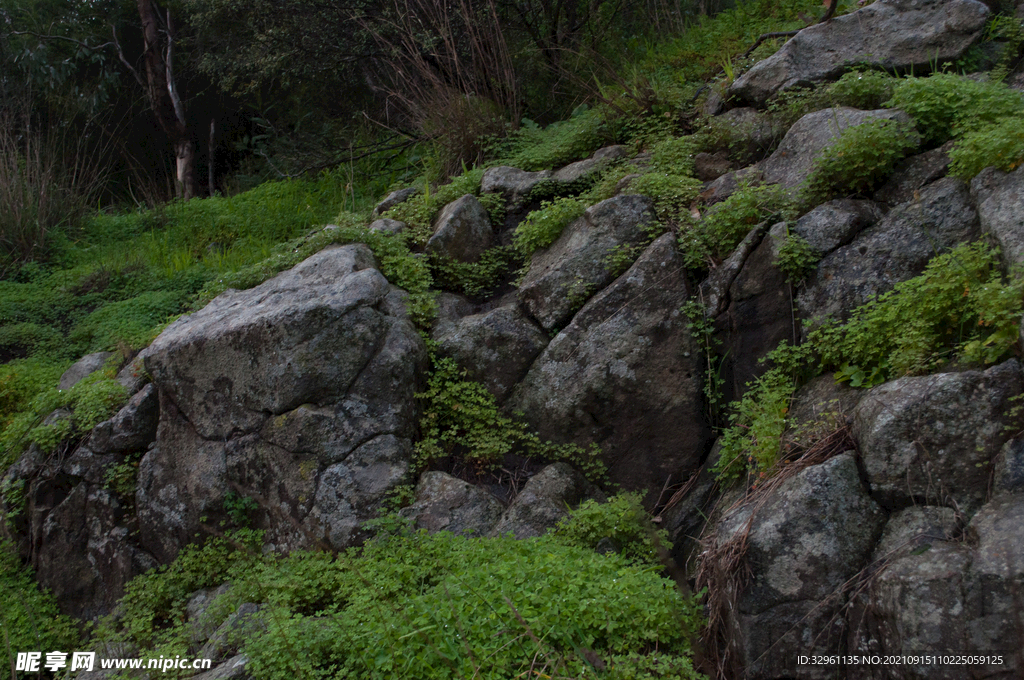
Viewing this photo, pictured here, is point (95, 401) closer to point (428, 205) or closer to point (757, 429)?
point (428, 205)

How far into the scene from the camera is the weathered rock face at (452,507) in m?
4.43

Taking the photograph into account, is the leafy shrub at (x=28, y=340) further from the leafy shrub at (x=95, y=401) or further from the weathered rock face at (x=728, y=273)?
the weathered rock face at (x=728, y=273)

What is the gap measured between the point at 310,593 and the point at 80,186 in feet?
32.9

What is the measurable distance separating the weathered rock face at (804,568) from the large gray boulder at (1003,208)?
1.48 meters

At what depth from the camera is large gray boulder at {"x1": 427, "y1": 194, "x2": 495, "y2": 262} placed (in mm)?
6137

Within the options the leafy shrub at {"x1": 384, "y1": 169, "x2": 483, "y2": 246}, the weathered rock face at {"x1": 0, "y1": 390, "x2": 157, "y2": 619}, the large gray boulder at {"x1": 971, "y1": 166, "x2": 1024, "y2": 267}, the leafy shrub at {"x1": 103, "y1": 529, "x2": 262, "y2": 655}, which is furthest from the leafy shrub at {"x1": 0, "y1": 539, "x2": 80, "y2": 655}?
the large gray boulder at {"x1": 971, "y1": 166, "x2": 1024, "y2": 267}

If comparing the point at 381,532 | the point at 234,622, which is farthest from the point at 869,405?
the point at 234,622

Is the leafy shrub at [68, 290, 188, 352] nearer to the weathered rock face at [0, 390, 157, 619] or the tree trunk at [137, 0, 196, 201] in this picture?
the weathered rock face at [0, 390, 157, 619]

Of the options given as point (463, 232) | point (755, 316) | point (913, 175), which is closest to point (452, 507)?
point (755, 316)

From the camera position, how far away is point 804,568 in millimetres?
3260

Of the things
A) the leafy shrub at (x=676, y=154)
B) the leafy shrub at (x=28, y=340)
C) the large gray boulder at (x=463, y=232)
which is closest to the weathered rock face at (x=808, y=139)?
the leafy shrub at (x=676, y=154)

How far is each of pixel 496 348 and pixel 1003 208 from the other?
338 centimetres

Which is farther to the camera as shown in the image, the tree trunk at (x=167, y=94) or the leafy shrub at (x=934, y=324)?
the tree trunk at (x=167, y=94)

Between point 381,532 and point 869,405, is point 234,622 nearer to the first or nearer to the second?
point 381,532
